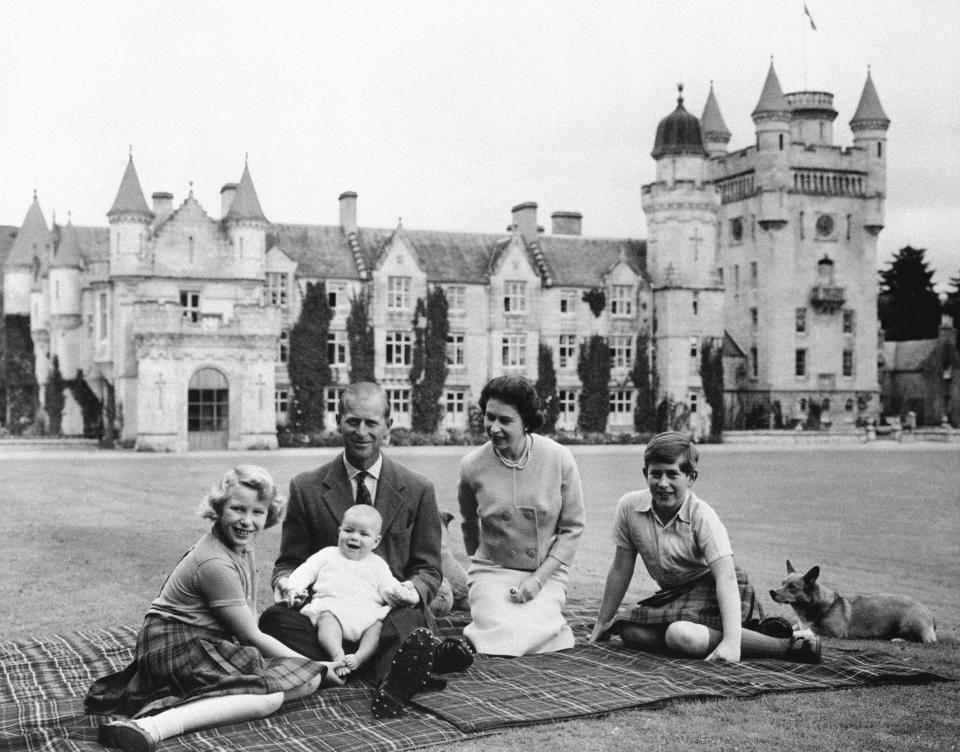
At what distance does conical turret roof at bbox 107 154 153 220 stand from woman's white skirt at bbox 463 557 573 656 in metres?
39.6

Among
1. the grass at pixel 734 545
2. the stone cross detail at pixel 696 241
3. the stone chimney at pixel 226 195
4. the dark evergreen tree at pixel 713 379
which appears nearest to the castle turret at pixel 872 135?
the stone cross detail at pixel 696 241

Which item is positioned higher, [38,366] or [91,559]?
[38,366]

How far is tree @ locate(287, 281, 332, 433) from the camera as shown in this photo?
46969mm

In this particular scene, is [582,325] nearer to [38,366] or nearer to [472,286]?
[472,286]

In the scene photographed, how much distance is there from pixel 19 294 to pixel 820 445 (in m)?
37.7

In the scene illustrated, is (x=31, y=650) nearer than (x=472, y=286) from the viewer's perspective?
Yes

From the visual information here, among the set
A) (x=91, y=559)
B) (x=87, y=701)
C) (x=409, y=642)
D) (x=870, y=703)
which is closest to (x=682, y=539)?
(x=870, y=703)

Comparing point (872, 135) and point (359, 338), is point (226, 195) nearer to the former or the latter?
point (359, 338)

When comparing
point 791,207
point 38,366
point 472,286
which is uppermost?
point 791,207

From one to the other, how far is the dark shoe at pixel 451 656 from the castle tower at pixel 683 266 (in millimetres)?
45857

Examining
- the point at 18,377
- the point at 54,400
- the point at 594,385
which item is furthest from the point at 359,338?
the point at 18,377

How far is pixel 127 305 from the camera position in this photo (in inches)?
1757

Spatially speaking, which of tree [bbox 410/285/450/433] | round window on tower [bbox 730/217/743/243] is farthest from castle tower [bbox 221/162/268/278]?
round window on tower [bbox 730/217/743/243]

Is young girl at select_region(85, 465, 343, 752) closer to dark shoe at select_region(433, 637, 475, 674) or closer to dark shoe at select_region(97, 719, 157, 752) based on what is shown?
dark shoe at select_region(97, 719, 157, 752)
